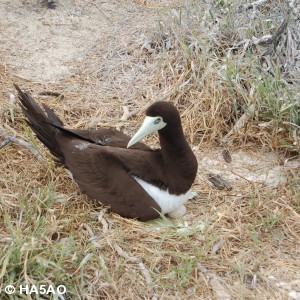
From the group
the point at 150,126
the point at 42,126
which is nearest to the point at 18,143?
the point at 42,126

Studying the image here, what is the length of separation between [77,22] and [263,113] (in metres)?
2.22

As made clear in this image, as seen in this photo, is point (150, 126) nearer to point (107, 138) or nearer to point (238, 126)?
point (107, 138)

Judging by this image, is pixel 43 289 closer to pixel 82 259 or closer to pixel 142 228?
pixel 82 259

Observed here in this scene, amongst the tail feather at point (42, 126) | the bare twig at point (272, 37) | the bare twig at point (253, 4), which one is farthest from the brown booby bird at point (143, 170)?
the bare twig at point (253, 4)

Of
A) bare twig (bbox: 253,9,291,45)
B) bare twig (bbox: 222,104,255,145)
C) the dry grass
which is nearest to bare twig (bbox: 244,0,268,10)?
the dry grass

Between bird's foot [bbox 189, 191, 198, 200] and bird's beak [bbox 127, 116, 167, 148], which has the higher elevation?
bird's beak [bbox 127, 116, 167, 148]

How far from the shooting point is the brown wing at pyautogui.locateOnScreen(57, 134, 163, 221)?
12.5ft

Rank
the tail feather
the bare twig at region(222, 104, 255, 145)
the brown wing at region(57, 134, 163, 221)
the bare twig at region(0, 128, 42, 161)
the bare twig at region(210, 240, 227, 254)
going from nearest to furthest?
the bare twig at region(210, 240, 227, 254)
the brown wing at region(57, 134, 163, 221)
the tail feather
the bare twig at region(0, 128, 42, 161)
the bare twig at region(222, 104, 255, 145)

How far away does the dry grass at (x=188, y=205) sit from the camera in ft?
10.9

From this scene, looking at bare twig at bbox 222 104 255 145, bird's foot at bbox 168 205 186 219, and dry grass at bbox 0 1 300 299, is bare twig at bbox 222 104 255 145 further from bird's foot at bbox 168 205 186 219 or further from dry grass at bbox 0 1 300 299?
bird's foot at bbox 168 205 186 219

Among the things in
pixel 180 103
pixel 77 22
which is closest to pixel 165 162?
pixel 180 103

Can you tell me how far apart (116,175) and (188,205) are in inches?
24.2

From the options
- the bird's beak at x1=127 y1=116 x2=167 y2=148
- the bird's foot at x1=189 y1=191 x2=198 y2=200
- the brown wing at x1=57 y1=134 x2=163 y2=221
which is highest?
the bird's beak at x1=127 y1=116 x2=167 y2=148

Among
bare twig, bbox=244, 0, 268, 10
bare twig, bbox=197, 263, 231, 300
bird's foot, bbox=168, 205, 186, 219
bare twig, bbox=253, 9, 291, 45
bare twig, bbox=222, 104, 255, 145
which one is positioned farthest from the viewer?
bare twig, bbox=244, 0, 268, 10
